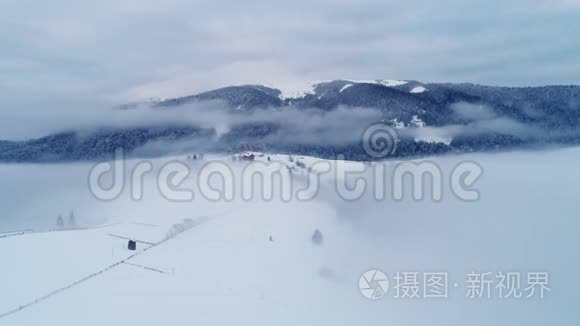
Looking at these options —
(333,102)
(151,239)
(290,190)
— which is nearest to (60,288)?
(151,239)

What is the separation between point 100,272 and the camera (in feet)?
64.9

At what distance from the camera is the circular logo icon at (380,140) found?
148 m

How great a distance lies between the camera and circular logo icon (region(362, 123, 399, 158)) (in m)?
148

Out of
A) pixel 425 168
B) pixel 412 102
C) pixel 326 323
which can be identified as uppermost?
pixel 412 102

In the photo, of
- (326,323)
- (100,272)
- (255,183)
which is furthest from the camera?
(255,183)

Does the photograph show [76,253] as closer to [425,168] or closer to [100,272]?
[100,272]

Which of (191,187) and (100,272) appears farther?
(191,187)

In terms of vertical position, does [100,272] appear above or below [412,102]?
below

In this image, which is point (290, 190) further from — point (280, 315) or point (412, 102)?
point (412, 102)

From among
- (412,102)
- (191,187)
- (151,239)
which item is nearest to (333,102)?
(412,102)

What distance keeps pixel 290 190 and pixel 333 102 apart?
144147mm

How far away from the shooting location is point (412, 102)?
588 feet

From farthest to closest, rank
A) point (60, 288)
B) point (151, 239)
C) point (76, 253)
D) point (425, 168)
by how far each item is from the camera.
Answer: point (425, 168) → point (151, 239) → point (76, 253) → point (60, 288)

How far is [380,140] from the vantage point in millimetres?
179750
